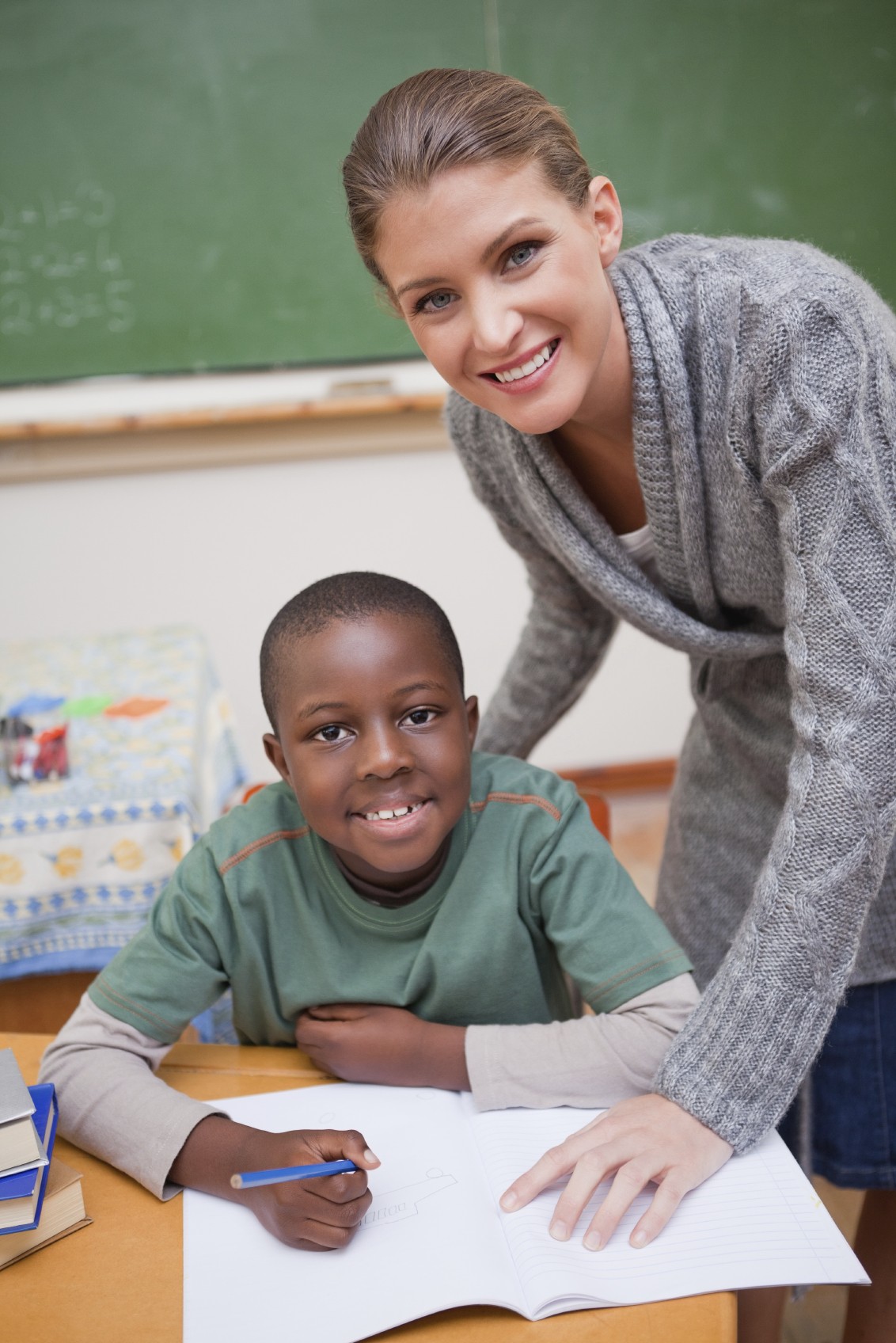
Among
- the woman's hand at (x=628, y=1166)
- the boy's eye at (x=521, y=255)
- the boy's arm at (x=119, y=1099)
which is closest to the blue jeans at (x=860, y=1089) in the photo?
the woman's hand at (x=628, y=1166)

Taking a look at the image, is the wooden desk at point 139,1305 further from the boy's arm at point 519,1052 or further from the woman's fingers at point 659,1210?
the boy's arm at point 519,1052

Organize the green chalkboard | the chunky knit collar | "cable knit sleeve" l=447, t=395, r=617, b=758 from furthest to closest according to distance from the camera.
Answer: the green chalkboard
"cable knit sleeve" l=447, t=395, r=617, b=758
the chunky knit collar

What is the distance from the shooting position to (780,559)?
40.2 inches

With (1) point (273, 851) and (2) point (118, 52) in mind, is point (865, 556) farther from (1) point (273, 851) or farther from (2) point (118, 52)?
(2) point (118, 52)

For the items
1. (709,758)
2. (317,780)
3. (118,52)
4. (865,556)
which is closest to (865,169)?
(118,52)

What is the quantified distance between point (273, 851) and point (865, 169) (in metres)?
2.77

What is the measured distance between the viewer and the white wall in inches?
124

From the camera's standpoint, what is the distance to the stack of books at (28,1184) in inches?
27.8

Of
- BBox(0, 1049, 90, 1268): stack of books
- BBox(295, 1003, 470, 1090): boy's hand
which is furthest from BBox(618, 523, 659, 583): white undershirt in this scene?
BBox(0, 1049, 90, 1268): stack of books

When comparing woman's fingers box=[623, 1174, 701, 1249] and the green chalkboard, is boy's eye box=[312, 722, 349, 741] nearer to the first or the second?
woman's fingers box=[623, 1174, 701, 1249]

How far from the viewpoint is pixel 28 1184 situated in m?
0.71

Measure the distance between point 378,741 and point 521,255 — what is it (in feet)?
1.36

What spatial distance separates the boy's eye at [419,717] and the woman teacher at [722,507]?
0.83 ft

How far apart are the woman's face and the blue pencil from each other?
0.61m
